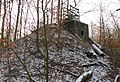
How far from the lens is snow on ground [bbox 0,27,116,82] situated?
10492 millimetres

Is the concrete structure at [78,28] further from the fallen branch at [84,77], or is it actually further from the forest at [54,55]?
the fallen branch at [84,77]

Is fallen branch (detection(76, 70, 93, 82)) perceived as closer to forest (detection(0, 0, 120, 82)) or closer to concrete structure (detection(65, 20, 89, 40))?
forest (detection(0, 0, 120, 82))

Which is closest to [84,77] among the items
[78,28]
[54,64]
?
[54,64]

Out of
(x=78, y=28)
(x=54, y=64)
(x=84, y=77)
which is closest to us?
(x=84, y=77)

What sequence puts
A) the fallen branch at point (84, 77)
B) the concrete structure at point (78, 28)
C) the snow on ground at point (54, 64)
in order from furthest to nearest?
the concrete structure at point (78, 28), the snow on ground at point (54, 64), the fallen branch at point (84, 77)

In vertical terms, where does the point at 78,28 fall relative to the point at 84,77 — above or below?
above

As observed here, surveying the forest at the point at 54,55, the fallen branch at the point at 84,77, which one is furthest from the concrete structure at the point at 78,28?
the fallen branch at the point at 84,77

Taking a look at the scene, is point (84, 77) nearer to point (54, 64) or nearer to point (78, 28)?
point (54, 64)

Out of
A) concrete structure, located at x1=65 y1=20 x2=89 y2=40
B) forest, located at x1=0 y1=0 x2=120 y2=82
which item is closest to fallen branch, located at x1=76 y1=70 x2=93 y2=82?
forest, located at x1=0 y1=0 x2=120 y2=82

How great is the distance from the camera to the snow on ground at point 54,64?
10.5 m

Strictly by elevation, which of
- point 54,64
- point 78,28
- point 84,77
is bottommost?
point 84,77

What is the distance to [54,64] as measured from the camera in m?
12.1

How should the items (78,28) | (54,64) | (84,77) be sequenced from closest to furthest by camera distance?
1. (84,77)
2. (54,64)
3. (78,28)

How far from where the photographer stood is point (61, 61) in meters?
12.7
